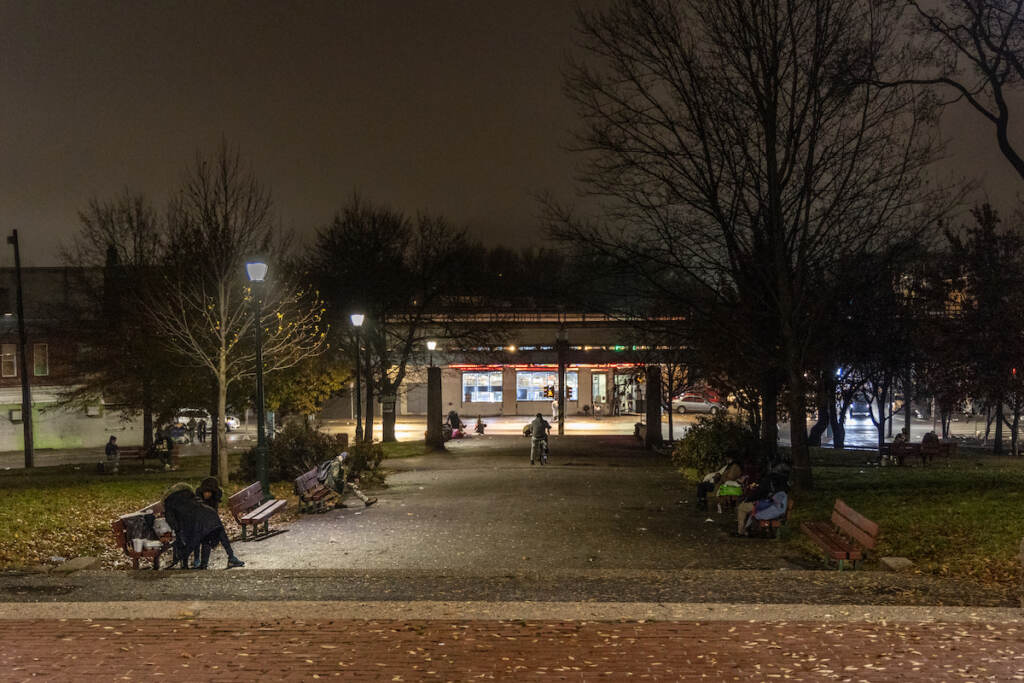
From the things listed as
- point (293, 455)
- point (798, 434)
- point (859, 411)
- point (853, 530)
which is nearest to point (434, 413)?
point (293, 455)

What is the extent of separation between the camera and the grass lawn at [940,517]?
33.2ft

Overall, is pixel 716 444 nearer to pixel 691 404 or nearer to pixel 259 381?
pixel 259 381

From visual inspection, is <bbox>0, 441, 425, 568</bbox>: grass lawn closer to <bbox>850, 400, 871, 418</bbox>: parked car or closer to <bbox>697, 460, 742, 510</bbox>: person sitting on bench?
<bbox>697, 460, 742, 510</bbox>: person sitting on bench

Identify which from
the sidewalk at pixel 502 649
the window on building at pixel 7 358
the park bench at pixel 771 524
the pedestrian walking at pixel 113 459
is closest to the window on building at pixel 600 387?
the window on building at pixel 7 358

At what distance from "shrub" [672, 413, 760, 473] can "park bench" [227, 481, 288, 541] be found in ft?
33.9

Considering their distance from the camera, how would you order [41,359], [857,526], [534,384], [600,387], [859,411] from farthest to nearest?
[859,411]
[600,387]
[534,384]
[41,359]
[857,526]

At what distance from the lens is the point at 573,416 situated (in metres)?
57.9

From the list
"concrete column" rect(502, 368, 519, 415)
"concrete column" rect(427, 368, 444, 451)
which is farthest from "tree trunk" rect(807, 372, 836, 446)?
"concrete column" rect(502, 368, 519, 415)

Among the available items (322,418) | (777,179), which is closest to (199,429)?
(322,418)

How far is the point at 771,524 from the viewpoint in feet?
44.2

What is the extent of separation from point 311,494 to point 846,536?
9.79 m

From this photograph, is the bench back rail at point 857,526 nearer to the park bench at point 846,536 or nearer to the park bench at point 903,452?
the park bench at point 846,536

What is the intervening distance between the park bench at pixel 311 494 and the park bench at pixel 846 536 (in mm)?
9052

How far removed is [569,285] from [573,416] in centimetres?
3882
